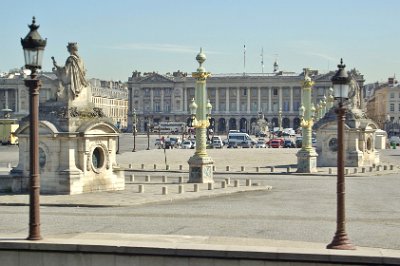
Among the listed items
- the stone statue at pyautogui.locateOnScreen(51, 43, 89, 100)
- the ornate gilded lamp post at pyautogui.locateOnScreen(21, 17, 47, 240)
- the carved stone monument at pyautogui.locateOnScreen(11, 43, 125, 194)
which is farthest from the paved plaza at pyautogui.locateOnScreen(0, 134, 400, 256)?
the stone statue at pyautogui.locateOnScreen(51, 43, 89, 100)

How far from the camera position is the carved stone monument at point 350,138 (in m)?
52.5

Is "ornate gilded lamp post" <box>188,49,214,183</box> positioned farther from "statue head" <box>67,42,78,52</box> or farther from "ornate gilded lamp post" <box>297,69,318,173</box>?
"ornate gilded lamp post" <box>297,69,318,173</box>

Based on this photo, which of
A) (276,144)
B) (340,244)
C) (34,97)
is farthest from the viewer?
(276,144)

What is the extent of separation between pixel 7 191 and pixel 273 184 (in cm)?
1393

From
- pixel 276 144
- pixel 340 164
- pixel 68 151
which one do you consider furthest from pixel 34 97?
pixel 276 144

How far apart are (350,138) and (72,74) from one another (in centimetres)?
2597

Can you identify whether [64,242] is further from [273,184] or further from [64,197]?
[273,184]

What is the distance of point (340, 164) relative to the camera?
610 inches

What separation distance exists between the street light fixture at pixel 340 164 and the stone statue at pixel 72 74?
1769 centimetres

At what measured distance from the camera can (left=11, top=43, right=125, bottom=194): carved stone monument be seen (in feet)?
102

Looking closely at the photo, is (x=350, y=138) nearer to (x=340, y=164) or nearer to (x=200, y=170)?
(x=200, y=170)

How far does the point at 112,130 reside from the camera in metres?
33.0

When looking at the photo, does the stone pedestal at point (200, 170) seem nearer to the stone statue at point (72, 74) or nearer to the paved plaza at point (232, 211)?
the paved plaza at point (232, 211)

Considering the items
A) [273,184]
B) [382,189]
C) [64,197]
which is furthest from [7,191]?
[382,189]
